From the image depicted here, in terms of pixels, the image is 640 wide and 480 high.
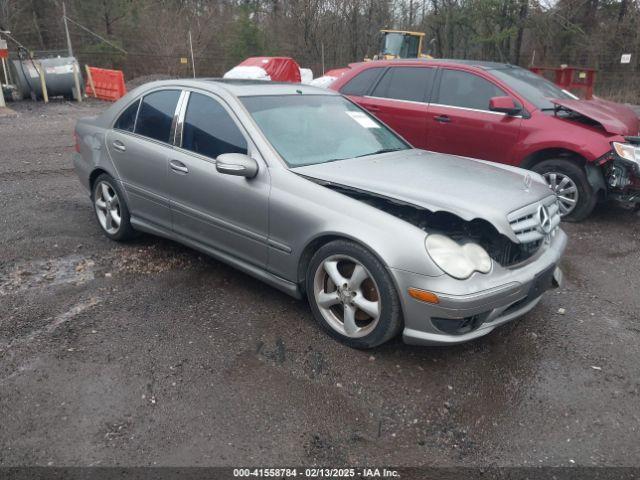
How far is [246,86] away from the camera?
13.5 feet

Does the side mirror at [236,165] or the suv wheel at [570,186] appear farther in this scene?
the suv wheel at [570,186]

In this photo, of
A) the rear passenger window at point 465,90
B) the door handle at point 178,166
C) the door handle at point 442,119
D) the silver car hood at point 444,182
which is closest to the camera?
the silver car hood at point 444,182

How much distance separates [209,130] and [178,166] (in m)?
0.37

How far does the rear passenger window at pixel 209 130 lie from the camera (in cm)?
→ 368

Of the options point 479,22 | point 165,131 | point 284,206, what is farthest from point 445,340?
point 479,22

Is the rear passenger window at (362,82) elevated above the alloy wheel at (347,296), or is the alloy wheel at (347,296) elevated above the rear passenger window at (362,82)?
the rear passenger window at (362,82)

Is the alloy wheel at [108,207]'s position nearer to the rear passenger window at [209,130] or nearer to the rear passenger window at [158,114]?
the rear passenger window at [158,114]

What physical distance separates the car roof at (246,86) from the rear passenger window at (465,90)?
7.44ft

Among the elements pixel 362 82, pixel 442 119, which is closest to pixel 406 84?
pixel 362 82

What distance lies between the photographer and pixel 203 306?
3764 millimetres

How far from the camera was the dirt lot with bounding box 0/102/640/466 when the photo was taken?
2.46 meters

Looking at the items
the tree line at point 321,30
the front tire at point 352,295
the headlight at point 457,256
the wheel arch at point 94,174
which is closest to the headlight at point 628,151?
A: the headlight at point 457,256

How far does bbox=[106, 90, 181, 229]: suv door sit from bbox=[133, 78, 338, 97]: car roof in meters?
0.12

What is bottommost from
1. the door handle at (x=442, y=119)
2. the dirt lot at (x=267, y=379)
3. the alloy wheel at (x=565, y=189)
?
the dirt lot at (x=267, y=379)
